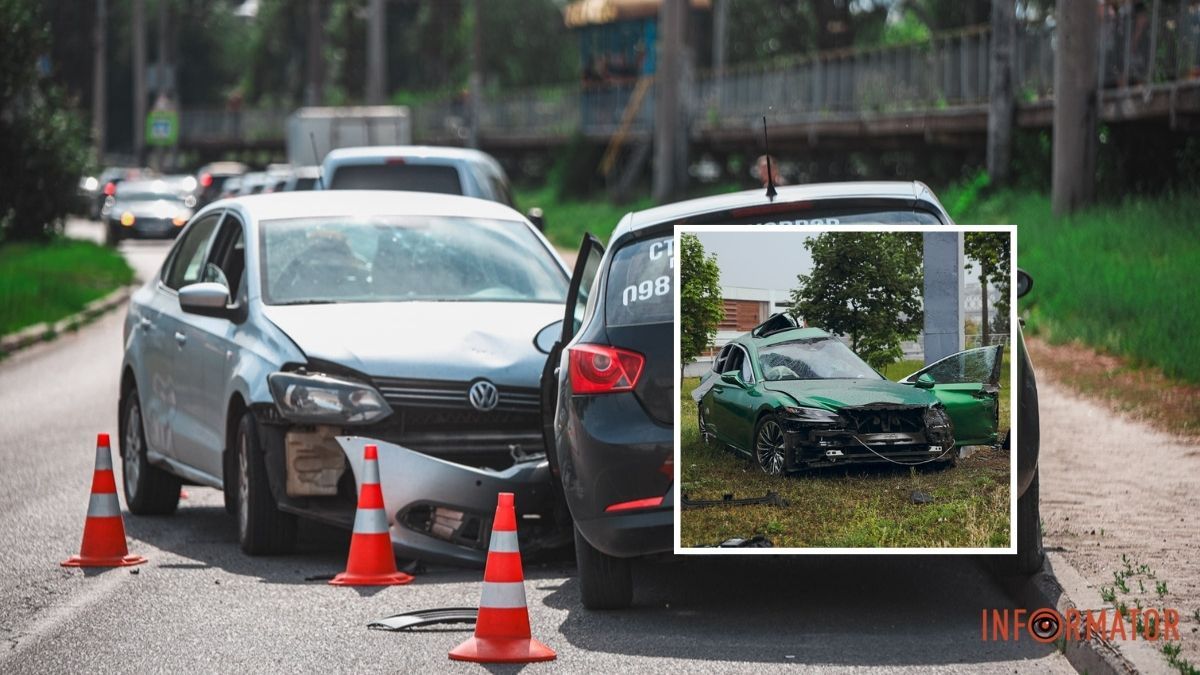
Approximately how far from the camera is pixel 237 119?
79.1 metres

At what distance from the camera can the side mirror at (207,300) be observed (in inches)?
386

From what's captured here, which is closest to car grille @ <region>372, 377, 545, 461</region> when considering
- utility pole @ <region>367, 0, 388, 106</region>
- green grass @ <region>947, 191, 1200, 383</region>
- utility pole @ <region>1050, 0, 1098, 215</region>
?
green grass @ <region>947, 191, 1200, 383</region>

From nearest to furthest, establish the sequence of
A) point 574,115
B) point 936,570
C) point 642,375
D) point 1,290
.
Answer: point 642,375 → point 936,570 → point 1,290 → point 574,115

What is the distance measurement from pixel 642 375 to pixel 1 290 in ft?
64.2

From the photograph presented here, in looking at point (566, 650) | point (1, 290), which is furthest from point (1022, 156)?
point (566, 650)

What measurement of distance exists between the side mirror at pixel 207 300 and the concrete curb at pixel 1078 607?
3.94 metres

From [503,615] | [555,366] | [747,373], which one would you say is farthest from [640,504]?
[555,366]

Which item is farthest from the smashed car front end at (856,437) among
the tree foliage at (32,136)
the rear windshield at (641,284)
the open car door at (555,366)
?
the tree foliage at (32,136)

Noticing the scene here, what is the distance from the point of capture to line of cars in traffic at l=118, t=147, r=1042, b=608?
755cm

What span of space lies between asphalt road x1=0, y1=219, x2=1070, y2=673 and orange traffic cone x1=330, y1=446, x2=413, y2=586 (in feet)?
0.30

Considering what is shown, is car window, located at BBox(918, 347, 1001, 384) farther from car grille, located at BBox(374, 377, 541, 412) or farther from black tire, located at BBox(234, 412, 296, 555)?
black tire, located at BBox(234, 412, 296, 555)

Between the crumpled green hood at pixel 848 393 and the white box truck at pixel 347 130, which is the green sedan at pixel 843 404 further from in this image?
the white box truck at pixel 347 130

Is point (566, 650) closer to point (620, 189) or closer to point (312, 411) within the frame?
point (312, 411)

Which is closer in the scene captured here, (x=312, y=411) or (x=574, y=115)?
(x=312, y=411)
